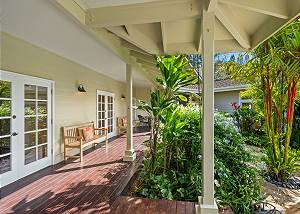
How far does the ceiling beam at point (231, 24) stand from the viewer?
2475mm

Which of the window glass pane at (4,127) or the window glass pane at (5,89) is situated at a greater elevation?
the window glass pane at (5,89)

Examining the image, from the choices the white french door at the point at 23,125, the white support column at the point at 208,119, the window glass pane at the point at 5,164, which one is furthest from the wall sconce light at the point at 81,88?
the white support column at the point at 208,119

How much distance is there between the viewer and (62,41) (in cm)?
419

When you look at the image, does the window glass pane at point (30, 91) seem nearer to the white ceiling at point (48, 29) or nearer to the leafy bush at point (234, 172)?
the white ceiling at point (48, 29)

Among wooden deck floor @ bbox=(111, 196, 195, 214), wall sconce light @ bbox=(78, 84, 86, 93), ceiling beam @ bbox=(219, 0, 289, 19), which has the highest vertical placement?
ceiling beam @ bbox=(219, 0, 289, 19)

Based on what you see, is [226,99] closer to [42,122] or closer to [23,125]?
[42,122]

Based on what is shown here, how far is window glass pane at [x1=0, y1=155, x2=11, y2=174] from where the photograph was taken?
377cm

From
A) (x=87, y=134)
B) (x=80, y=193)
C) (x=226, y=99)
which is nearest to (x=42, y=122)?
(x=87, y=134)

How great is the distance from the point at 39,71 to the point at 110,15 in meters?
2.91

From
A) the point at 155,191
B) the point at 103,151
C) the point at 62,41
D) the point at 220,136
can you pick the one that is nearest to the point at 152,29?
the point at 62,41

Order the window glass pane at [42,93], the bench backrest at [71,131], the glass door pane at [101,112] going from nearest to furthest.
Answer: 1. the window glass pane at [42,93]
2. the bench backrest at [71,131]
3. the glass door pane at [101,112]

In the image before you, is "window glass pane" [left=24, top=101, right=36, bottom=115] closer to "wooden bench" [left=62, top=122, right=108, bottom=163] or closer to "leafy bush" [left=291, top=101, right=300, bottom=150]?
"wooden bench" [left=62, top=122, right=108, bottom=163]

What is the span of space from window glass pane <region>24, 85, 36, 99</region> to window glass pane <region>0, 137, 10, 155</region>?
98 cm

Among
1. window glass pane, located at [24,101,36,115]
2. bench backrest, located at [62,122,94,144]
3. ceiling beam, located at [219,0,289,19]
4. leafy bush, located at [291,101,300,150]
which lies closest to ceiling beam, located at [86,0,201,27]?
ceiling beam, located at [219,0,289,19]
